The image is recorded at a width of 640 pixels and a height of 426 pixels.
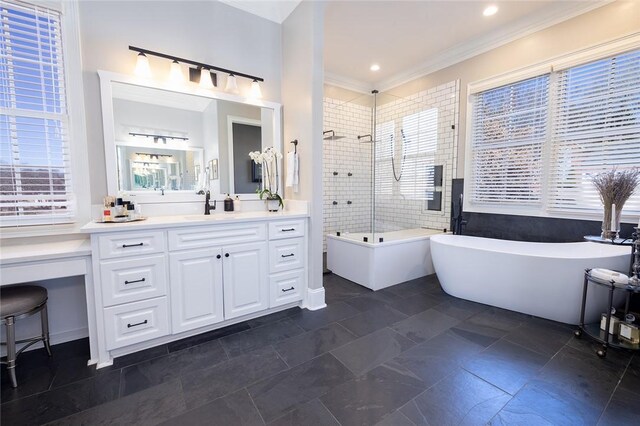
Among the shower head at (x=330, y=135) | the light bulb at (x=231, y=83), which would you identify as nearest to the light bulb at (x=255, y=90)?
the light bulb at (x=231, y=83)

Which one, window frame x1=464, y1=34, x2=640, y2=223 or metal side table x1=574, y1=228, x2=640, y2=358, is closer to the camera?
metal side table x1=574, y1=228, x2=640, y2=358

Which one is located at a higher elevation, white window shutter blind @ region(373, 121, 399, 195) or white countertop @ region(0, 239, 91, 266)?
white window shutter blind @ region(373, 121, 399, 195)

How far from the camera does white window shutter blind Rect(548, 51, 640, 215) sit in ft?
8.15

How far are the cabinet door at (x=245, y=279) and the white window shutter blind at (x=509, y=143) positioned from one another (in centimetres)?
304

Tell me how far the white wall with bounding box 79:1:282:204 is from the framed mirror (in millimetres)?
96

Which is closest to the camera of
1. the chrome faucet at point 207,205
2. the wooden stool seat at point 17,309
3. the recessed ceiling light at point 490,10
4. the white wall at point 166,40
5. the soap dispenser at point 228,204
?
the wooden stool seat at point 17,309

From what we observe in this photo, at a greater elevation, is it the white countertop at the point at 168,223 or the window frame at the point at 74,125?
the window frame at the point at 74,125

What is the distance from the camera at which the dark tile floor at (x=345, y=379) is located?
4.69 feet

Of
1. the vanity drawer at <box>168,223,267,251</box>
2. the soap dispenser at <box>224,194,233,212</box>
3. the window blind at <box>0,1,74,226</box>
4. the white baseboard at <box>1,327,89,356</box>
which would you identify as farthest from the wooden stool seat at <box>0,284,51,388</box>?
the soap dispenser at <box>224,194,233,212</box>

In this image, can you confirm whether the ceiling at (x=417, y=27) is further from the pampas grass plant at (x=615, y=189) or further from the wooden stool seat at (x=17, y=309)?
the wooden stool seat at (x=17, y=309)

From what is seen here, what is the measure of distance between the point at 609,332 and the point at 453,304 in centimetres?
112

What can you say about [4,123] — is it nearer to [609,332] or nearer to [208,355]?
[208,355]

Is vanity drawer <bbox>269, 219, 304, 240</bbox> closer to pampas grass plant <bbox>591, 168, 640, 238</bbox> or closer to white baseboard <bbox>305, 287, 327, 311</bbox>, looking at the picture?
white baseboard <bbox>305, 287, 327, 311</bbox>

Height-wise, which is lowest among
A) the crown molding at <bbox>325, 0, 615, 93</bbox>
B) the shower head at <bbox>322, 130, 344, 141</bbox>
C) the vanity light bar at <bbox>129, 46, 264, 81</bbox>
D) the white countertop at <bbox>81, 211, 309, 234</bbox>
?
the white countertop at <bbox>81, 211, 309, 234</bbox>
